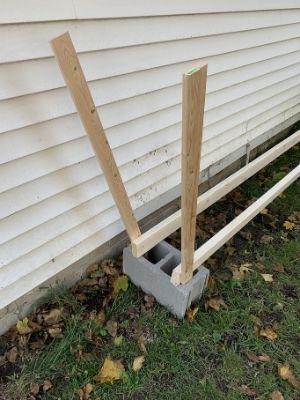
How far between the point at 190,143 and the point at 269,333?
1.51 meters

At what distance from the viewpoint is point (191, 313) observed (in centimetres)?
233

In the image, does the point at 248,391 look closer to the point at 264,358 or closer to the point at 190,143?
the point at 264,358

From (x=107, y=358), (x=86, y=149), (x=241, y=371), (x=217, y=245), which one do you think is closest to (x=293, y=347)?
(x=241, y=371)

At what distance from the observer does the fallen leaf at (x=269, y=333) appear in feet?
7.40

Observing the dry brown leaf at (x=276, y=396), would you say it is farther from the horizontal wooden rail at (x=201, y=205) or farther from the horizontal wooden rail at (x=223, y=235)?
the horizontal wooden rail at (x=201, y=205)

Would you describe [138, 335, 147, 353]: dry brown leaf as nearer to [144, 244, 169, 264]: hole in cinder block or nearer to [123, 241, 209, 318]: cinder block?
[123, 241, 209, 318]: cinder block

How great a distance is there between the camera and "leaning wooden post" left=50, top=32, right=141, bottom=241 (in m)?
1.33

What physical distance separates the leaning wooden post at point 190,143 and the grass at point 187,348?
0.58 m

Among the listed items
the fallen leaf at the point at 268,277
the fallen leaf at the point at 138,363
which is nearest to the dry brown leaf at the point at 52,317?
the fallen leaf at the point at 138,363

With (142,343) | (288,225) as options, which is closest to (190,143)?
(142,343)

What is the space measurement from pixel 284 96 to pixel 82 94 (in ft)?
9.49

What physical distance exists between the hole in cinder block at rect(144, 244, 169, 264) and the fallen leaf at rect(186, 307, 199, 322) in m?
0.42

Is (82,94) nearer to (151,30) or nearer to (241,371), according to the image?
(151,30)

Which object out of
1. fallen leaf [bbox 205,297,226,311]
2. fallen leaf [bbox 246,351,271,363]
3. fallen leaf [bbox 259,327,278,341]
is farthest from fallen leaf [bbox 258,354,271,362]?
fallen leaf [bbox 205,297,226,311]
